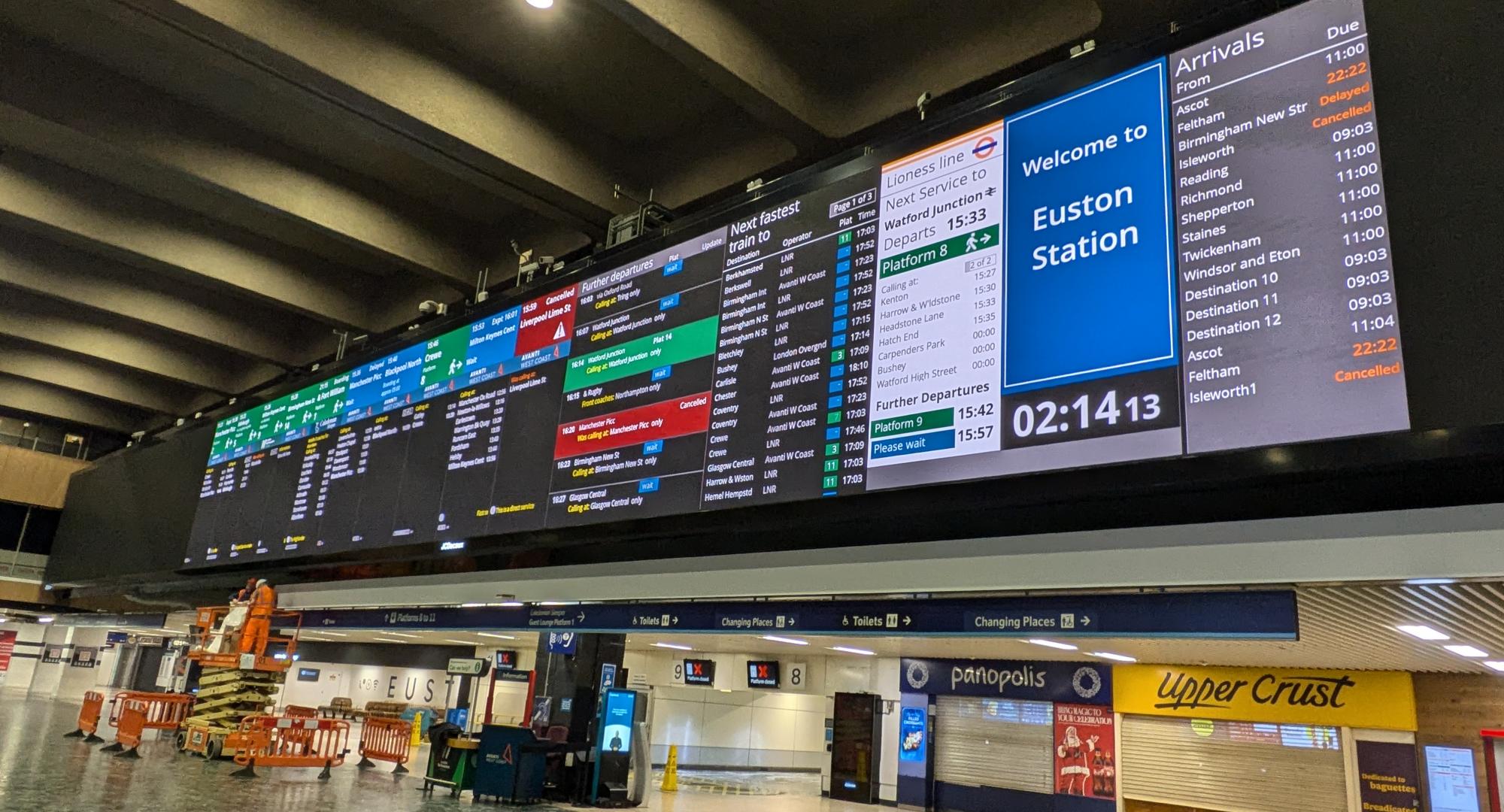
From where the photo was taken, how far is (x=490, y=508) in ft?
22.7

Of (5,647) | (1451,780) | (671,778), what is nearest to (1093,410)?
(1451,780)

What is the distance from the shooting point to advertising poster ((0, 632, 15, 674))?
122 feet

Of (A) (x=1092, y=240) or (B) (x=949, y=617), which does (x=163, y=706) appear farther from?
(A) (x=1092, y=240)

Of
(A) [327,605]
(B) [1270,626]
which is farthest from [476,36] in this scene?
(A) [327,605]

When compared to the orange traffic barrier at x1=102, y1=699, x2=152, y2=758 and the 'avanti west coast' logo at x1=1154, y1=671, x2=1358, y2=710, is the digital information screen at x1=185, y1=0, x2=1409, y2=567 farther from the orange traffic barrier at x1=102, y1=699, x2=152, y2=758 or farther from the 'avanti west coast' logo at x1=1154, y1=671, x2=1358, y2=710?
the 'avanti west coast' logo at x1=1154, y1=671, x2=1358, y2=710

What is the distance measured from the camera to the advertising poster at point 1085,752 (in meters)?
13.9

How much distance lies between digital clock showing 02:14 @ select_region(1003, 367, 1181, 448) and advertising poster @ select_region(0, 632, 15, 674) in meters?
45.5

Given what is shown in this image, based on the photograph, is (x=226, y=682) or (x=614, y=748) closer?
(x=614, y=748)

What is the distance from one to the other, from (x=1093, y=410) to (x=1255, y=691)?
35.8 feet

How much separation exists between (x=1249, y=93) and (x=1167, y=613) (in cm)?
286

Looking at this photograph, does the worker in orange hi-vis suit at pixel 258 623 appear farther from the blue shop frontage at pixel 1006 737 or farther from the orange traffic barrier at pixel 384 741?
the blue shop frontage at pixel 1006 737

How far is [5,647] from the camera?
3712 centimetres

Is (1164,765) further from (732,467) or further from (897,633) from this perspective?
(732,467)

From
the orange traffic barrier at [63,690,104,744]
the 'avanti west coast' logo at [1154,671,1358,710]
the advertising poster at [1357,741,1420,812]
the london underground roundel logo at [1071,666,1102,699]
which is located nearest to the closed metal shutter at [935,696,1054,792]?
the london underground roundel logo at [1071,666,1102,699]
